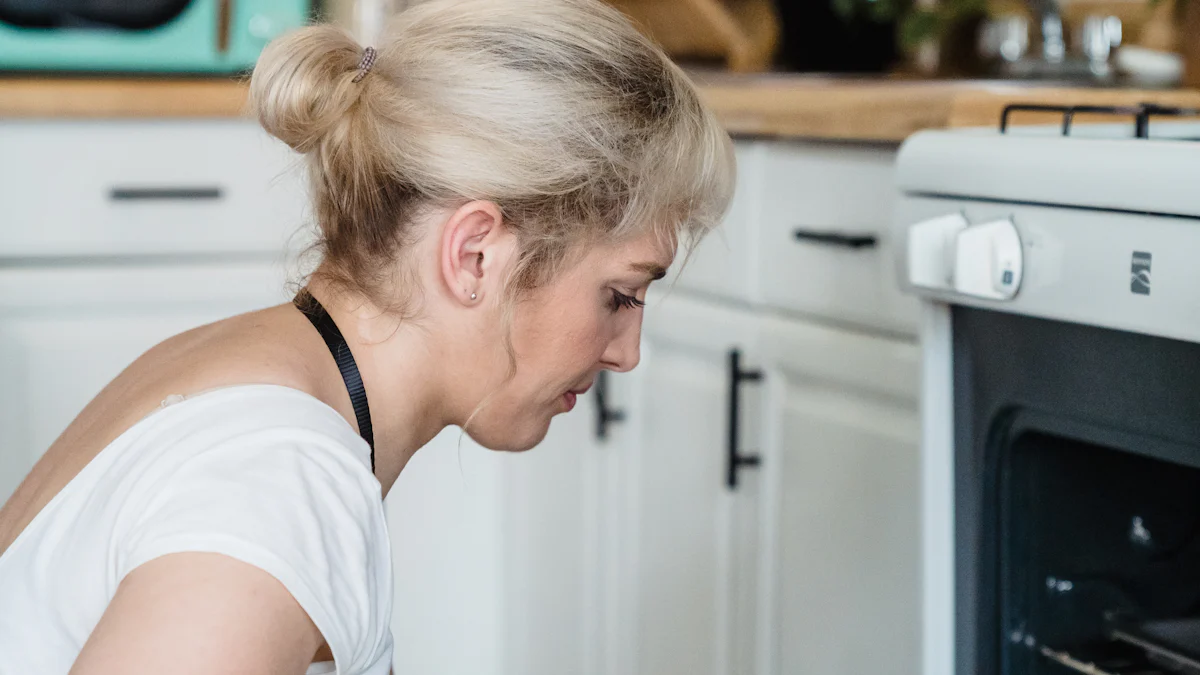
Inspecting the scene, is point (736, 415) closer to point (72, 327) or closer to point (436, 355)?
point (436, 355)

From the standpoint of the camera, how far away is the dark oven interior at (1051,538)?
2.75 ft

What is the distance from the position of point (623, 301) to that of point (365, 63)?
0.23 meters

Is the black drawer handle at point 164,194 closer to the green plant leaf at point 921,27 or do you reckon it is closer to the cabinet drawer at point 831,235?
the cabinet drawer at point 831,235

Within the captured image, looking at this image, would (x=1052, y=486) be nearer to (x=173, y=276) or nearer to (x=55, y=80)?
(x=173, y=276)

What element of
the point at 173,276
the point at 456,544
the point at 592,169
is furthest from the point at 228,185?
the point at 592,169

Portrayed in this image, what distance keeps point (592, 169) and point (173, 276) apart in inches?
42.8

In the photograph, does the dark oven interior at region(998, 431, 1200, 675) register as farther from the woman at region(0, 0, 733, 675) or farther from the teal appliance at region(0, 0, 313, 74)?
the teal appliance at region(0, 0, 313, 74)

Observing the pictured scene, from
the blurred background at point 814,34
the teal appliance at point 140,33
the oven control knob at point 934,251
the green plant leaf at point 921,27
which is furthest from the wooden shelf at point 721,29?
the oven control knob at point 934,251

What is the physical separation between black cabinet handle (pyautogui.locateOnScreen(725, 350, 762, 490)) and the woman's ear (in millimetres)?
607

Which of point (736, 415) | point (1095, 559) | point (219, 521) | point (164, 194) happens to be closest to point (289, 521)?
point (219, 521)

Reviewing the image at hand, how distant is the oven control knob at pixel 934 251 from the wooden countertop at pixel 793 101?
0.67ft

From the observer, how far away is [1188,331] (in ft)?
2.19

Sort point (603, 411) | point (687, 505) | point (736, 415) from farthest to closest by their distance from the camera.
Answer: point (603, 411)
point (687, 505)
point (736, 415)

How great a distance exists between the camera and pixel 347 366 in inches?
31.5
